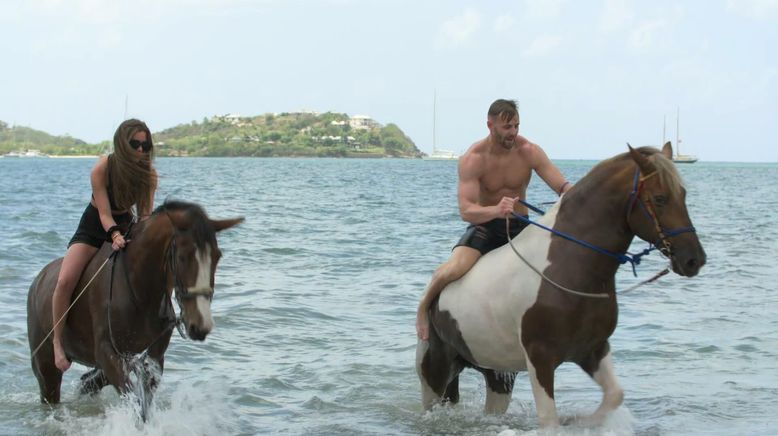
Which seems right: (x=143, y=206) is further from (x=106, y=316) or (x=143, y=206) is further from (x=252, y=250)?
(x=252, y=250)

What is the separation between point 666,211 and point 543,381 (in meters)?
1.45

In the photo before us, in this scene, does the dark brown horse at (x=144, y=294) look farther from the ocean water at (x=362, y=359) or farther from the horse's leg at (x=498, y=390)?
the horse's leg at (x=498, y=390)

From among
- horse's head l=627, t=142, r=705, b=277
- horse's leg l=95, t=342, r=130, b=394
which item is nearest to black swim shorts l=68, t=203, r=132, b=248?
horse's leg l=95, t=342, r=130, b=394

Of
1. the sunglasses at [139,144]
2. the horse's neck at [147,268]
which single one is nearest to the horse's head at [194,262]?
the horse's neck at [147,268]

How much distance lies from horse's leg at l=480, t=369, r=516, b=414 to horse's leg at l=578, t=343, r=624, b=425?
1.22m

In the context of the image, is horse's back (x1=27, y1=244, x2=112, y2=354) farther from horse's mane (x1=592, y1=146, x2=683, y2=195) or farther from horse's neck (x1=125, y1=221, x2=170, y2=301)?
horse's mane (x1=592, y1=146, x2=683, y2=195)

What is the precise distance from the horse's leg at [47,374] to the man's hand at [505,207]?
12.9ft

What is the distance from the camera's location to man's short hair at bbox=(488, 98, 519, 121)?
24.1 ft

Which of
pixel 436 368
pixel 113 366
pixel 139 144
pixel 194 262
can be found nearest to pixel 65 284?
pixel 113 366

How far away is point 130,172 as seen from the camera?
24.8 feet

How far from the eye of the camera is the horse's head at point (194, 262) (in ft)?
21.2

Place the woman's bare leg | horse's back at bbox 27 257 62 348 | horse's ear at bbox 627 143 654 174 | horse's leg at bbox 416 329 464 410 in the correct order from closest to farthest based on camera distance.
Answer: horse's ear at bbox 627 143 654 174 → the woman's bare leg → horse's leg at bbox 416 329 464 410 → horse's back at bbox 27 257 62 348

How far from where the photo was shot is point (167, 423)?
8.04m

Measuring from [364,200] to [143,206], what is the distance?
3991 cm
